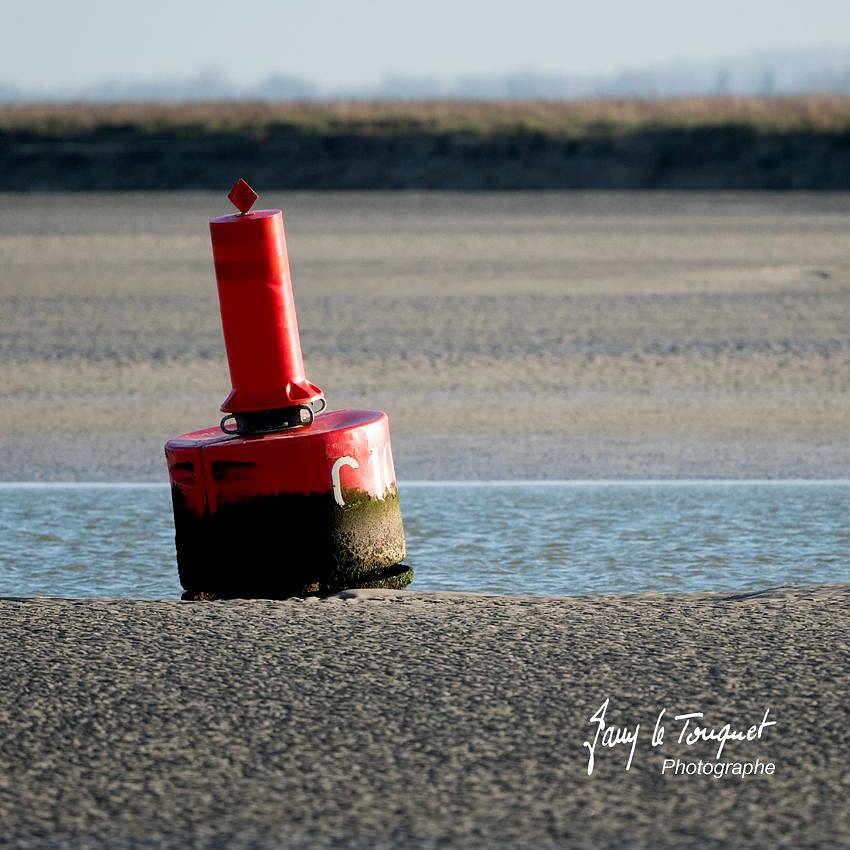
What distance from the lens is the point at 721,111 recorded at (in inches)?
1469

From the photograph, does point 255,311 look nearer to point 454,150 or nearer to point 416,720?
point 416,720

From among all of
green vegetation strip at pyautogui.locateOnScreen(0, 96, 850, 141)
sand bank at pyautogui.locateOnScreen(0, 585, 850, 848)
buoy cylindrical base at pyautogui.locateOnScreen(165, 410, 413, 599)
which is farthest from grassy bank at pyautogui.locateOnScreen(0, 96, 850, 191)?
sand bank at pyautogui.locateOnScreen(0, 585, 850, 848)

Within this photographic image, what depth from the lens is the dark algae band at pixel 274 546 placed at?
4.52 m

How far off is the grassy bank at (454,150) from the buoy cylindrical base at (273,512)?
2302 cm

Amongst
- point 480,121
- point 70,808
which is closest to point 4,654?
point 70,808

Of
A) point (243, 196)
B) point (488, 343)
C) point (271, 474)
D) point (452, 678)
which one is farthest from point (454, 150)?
point (452, 678)

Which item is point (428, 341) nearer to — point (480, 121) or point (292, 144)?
point (292, 144)

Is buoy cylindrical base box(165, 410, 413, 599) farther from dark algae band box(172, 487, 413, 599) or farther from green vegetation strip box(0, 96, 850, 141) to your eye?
green vegetation strip box(0, 96, 850, 141)

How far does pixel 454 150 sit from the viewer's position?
3216 cm

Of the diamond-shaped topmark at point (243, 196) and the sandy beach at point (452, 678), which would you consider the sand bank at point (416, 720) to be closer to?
the sandy beach at point (452, 678)

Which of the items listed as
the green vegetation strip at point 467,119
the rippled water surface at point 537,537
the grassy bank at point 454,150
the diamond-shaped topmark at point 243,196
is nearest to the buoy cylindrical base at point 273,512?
the rippled water surface at point 537,537

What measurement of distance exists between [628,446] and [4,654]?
3.79 metres

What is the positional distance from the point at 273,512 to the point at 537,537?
4.41 feet

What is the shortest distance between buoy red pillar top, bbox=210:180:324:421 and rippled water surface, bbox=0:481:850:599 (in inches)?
27.9
